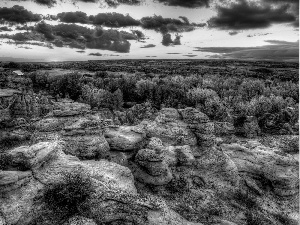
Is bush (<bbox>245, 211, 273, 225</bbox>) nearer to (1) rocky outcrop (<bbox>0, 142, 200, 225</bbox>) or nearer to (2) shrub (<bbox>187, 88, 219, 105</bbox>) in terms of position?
(1) rocky outcrop (<bbox>0, 142, 200, 225</bbox>)

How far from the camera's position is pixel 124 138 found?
18.8 m

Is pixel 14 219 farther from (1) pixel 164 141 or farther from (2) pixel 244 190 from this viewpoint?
(2) pixel 244 190

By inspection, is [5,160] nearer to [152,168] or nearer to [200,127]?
[152,168]

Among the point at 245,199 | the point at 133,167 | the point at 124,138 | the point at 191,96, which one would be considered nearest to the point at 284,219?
the point at 245,199

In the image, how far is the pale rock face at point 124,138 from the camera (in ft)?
60.6

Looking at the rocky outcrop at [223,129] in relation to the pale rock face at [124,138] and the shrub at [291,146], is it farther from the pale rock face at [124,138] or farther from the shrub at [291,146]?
the pale rock face at [124,138]

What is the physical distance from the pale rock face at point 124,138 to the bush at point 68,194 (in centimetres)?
570

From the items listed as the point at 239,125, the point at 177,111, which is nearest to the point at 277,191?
the point at 177,111

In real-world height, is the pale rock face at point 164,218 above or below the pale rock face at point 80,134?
below

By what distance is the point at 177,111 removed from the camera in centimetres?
2316

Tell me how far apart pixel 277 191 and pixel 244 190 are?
238 centimetres

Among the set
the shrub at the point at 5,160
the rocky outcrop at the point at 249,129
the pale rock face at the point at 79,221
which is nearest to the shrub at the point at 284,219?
the pale rock face at the point at 79,221

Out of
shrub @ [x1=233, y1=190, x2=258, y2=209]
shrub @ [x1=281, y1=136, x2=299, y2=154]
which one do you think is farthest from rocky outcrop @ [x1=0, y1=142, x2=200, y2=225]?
shrub @ [x1=281, y1=136, x2=299, y2=154]

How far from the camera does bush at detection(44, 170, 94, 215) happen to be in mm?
12188
